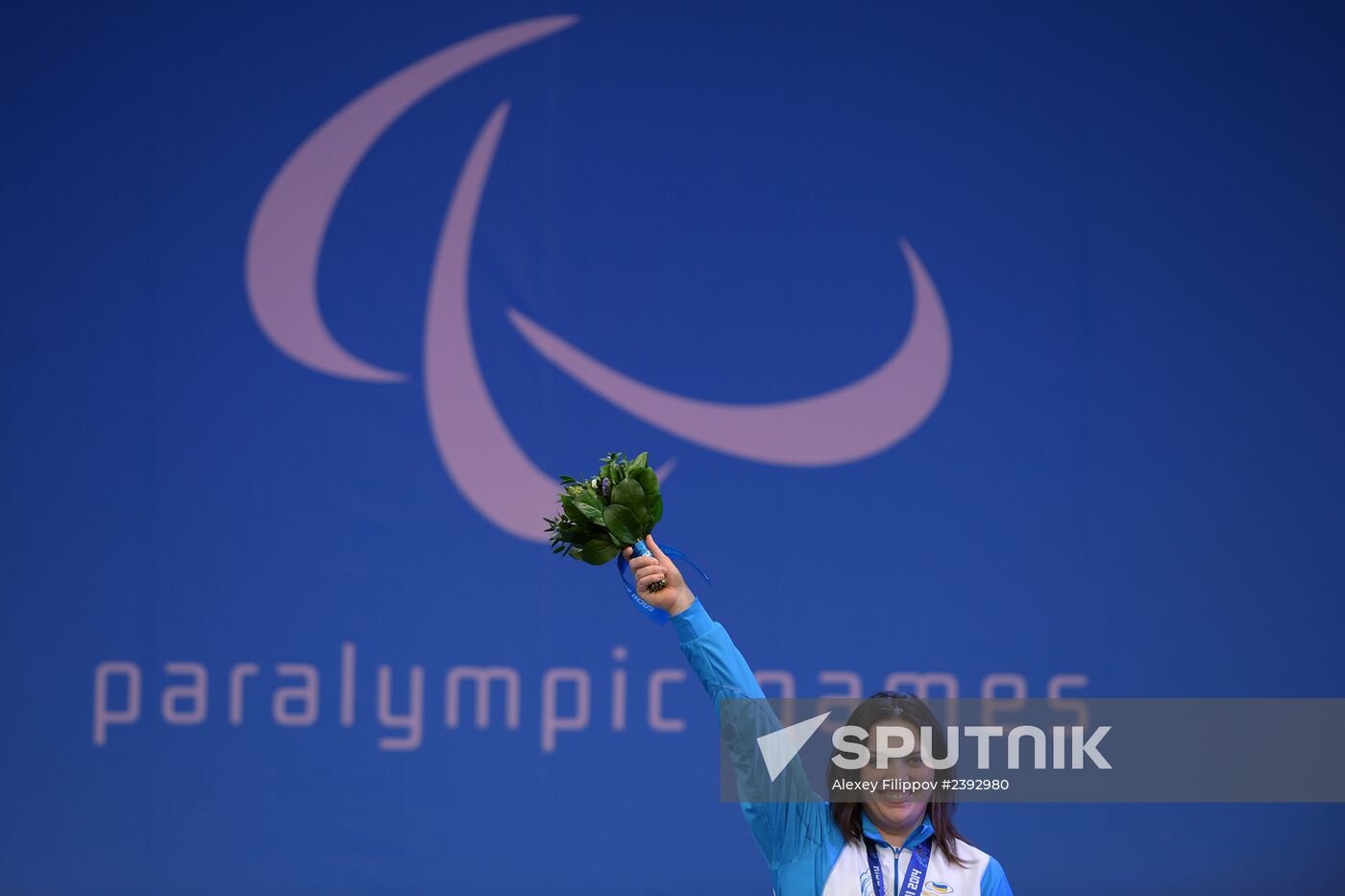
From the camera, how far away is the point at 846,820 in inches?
90.0

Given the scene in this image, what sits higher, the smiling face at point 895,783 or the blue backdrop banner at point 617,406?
the blue backdrop banner at point 617,406

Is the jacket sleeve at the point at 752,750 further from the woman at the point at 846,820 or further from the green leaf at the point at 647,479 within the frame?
the green leaf at the point at 647,479

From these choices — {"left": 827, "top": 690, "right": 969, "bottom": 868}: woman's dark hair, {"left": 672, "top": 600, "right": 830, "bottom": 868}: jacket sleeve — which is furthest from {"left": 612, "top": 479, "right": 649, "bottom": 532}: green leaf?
{"left": 827, "top": 690, "right": 969, "bottom": 868}: woman's dark hair

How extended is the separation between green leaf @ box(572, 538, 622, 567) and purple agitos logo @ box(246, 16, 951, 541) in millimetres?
2820

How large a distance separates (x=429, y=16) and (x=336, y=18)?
35 centimetres

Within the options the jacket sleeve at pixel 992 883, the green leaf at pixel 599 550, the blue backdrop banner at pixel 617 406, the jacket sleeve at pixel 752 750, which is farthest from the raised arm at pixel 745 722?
the blue backdrop banner at pixel 617 406

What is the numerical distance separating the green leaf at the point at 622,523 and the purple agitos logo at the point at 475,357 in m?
2.89

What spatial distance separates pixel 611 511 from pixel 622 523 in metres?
0.03

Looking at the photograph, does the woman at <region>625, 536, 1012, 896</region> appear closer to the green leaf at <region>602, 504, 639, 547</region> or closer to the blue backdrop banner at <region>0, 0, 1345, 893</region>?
the green leaf at <region>602, 504, 639, 547</region>

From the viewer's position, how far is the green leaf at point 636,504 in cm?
239

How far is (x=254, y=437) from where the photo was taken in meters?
5.25

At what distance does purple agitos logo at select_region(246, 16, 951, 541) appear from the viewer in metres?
Result: 5.29

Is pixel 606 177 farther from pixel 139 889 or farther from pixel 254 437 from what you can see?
pixel 139 889

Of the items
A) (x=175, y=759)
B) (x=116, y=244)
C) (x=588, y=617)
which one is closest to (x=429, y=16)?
(x=116, y=244)
